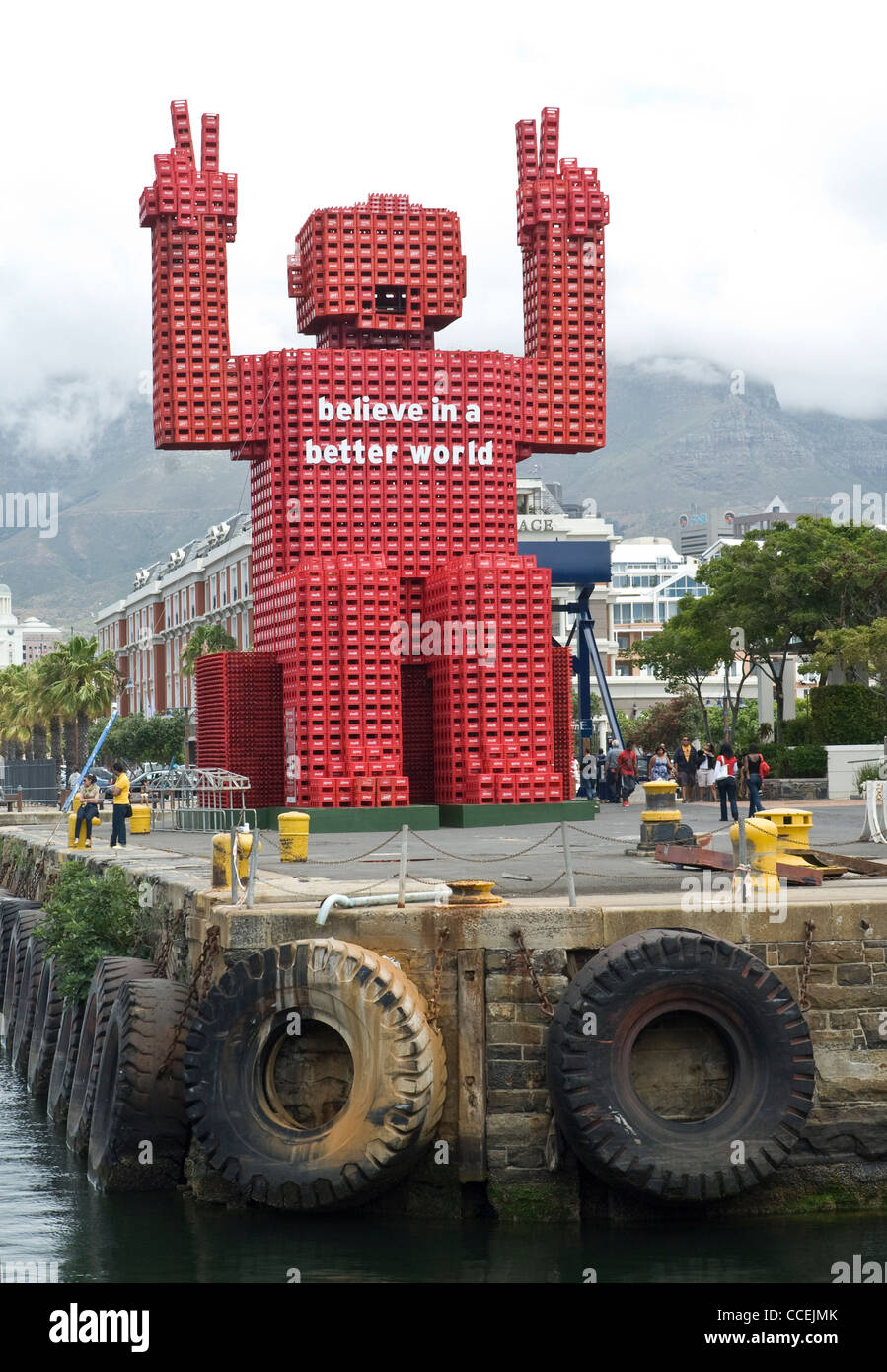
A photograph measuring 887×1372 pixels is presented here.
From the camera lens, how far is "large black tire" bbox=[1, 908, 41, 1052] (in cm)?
2786

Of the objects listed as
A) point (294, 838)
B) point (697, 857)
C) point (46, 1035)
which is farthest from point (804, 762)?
point (46, 1035)

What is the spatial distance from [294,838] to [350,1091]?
413 inches

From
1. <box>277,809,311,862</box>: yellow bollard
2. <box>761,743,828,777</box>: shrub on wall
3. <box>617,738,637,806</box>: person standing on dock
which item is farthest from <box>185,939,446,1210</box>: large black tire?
<box>761,743,828,777</box>: shrub on wall

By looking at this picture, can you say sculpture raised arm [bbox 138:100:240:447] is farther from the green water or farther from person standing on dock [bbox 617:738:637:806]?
the green water

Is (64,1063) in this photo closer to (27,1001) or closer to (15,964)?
(27,1001)

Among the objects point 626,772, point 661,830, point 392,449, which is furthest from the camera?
point 626,772

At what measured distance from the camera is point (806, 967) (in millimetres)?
15891

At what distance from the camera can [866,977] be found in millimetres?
15984

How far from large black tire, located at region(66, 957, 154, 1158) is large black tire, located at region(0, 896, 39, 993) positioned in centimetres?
1058

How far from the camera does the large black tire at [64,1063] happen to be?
21.0 m

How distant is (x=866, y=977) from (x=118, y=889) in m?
9.66

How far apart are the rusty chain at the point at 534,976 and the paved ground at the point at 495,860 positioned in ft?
3.77

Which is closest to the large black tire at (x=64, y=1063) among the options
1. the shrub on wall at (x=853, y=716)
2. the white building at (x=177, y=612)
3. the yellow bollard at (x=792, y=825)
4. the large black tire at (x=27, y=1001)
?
the large black tire at (x=27, y=1001)
